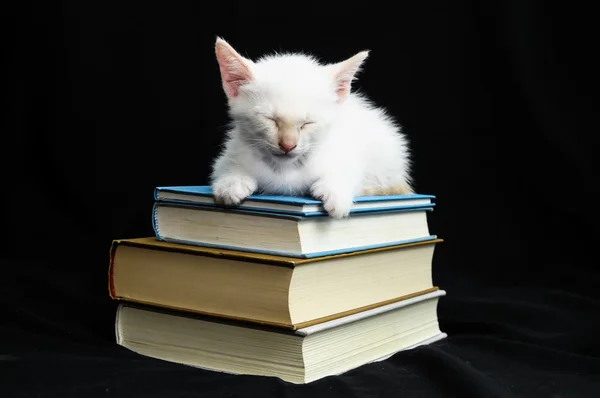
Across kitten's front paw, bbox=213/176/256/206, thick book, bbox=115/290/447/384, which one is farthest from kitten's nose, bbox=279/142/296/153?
thick book, bbox=115/290/447/384

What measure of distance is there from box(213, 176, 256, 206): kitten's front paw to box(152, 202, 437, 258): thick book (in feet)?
0.08

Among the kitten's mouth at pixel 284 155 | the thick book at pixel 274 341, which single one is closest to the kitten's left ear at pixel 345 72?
the kitten's mouth at pixel 284 155

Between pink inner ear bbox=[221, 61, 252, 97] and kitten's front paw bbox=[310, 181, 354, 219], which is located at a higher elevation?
pink inner ear bbox=[221, 61, 252, 97]

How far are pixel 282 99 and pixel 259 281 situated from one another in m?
0.37

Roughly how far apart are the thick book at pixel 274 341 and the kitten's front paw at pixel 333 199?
218mm

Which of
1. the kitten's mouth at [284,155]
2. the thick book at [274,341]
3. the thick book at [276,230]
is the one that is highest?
the kitten's mouth at [284,155]

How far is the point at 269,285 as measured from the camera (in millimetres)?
1555

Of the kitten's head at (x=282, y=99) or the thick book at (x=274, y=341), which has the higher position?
the kitten's head at (x=282, y=99)

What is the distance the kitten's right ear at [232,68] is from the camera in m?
1.66

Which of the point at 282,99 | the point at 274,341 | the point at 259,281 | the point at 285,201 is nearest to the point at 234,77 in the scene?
the point at 282,99

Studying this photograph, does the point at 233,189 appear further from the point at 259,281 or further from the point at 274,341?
the point at 274,341

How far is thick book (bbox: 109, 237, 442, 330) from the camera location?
5.08 ft

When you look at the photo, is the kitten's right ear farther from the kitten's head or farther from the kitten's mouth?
the kitten's mouth

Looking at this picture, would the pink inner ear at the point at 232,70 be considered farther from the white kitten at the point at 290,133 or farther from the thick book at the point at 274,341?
the thick book at the point at 274,341
